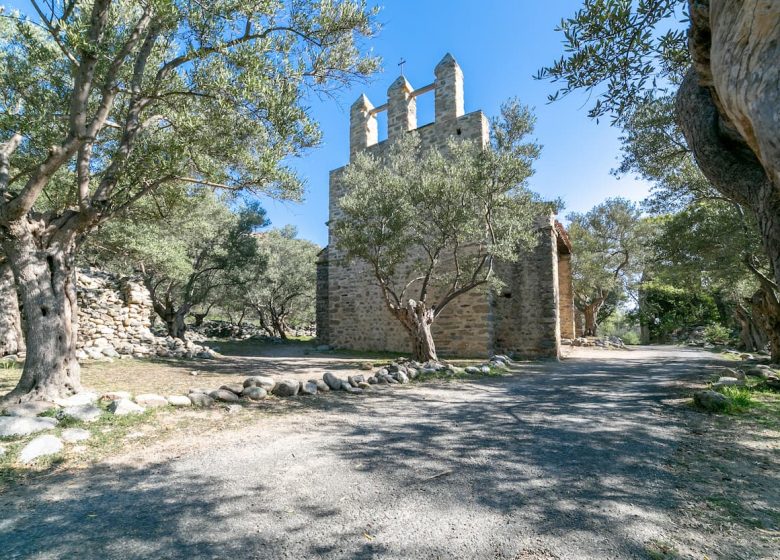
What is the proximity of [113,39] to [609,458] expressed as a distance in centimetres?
845

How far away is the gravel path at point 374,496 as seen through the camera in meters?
2.10

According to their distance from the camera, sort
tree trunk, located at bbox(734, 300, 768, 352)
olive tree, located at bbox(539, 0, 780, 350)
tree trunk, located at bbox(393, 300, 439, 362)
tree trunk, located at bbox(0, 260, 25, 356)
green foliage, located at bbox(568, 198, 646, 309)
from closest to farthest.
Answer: olive tree, located at bbox(539, 0, 780, 350) → tree trunk, located at bbox(0, 260, 25, 356) → tree trunk, located at bbox(393, 300, 439, 362) → tree trunk, located at bbox(734, 300, 768, 352) → green foliage, located at bbox(568, 198, 646, 309)

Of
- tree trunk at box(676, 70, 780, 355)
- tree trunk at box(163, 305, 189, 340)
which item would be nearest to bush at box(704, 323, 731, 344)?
tree trunk at box(676, 70, 780, 355)

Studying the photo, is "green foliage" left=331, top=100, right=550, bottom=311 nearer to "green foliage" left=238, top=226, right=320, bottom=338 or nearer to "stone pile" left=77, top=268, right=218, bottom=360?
"stone pile" left=77, top=268, right=218, bottom=360

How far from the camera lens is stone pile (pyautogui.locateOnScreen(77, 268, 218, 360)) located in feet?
35.4

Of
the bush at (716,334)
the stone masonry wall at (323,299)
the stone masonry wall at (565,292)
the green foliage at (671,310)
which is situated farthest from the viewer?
the green foliage at (671,310)

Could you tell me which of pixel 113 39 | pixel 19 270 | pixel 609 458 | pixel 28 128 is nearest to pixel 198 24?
pixel 113 39

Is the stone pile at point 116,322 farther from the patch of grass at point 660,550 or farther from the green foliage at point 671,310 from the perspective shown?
the green foliage at point 671,310

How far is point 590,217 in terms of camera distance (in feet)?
84.4

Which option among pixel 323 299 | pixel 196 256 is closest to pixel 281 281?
pixel 323 299

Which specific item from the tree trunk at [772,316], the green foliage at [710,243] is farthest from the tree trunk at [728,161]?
the tree trunk at [772,316]

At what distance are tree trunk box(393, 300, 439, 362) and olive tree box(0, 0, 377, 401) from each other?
478cm

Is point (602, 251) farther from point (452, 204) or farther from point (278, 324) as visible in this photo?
point (278, 324)

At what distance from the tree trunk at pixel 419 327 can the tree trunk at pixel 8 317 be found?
1007 centimetres
